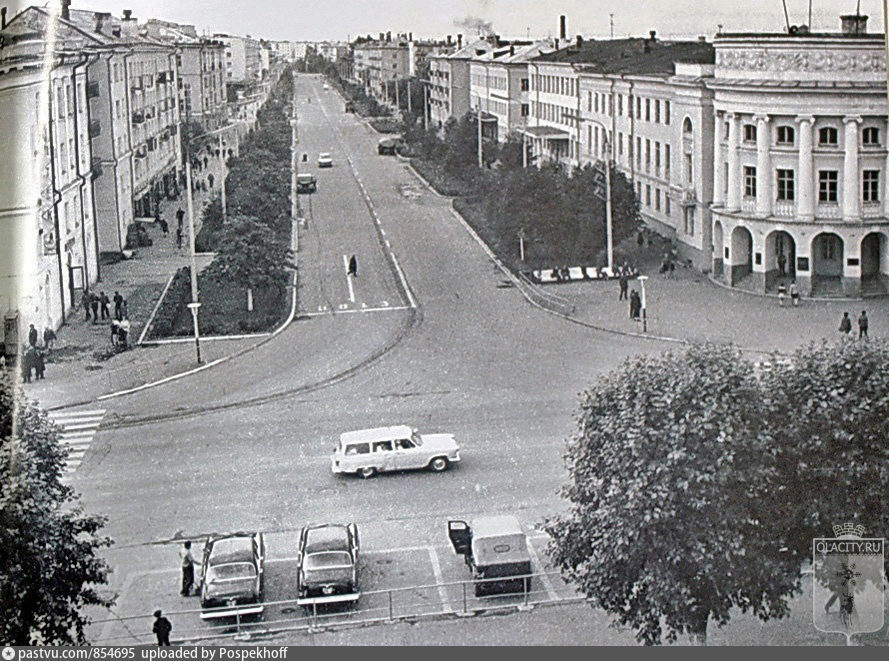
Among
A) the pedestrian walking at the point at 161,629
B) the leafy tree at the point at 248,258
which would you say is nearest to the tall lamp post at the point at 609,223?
the leafy tree at the point at 248,258

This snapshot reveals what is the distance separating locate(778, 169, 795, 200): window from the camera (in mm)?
11656

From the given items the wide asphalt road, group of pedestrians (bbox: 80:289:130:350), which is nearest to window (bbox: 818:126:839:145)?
the wide asphalt road

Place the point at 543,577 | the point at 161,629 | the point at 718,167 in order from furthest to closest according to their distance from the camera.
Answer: the point at 718,167
the point at 543,577
the point at 161,629

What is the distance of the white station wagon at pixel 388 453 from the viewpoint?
24.0 feet

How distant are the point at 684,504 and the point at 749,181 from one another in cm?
759

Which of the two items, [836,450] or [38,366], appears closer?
[836,450]

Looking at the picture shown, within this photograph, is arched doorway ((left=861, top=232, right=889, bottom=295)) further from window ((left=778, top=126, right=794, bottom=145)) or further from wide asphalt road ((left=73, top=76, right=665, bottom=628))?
wide asphalt road ((left=73, top=76, right=665, bottom=628))

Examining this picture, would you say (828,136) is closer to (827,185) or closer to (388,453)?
(827,185)

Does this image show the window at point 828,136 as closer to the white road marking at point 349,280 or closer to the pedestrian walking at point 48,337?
the white road marking at point 349,280

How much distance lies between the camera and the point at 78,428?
8.20m

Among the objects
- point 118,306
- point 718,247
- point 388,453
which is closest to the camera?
point 388,453

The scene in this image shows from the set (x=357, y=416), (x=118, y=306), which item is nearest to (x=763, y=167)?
(x=357, y=416)

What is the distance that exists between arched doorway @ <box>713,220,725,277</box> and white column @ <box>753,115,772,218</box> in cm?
43

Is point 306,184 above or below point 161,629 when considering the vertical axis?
above
